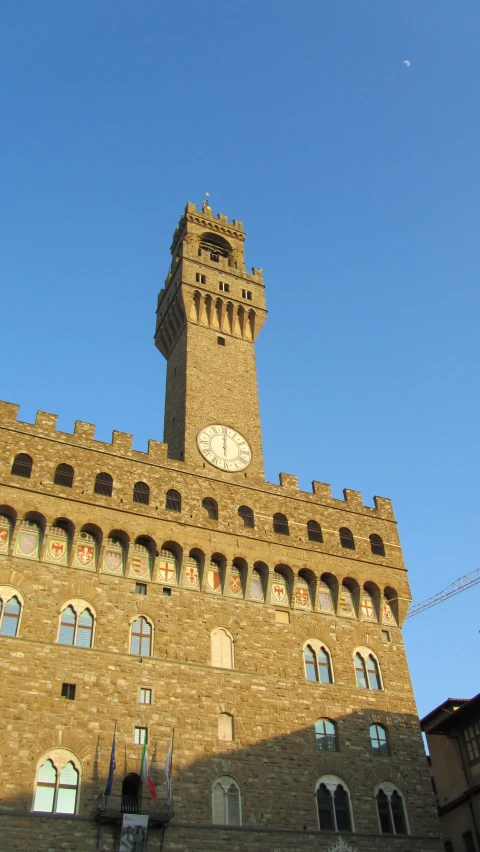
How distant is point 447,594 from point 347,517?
28.9m

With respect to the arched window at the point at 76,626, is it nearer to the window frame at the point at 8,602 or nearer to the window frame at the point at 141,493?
the window frame at the point at 8,602

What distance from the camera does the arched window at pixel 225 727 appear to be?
1035 inches

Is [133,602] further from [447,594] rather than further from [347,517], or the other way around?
[447,594]

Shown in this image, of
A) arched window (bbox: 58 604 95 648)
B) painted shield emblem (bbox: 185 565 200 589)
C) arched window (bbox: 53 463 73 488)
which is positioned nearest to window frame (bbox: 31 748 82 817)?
arched window (bbox: 58 604 95 648)

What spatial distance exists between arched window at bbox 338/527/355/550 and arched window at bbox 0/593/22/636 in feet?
45.0

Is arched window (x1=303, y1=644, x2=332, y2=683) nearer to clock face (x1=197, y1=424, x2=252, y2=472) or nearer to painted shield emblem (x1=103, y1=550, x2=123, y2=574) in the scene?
painted shield emblem (x1=103, y1=550, x2=123, y2=574)

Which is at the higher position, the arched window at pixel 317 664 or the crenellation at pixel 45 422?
the crenellation at pixel 45 422

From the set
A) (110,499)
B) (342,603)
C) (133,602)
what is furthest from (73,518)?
(342,603)

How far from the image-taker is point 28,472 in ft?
92.1

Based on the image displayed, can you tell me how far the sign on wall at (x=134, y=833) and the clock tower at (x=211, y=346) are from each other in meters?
13.1

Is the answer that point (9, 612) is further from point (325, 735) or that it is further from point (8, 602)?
point (325, 735)

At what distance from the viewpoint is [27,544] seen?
27.0m

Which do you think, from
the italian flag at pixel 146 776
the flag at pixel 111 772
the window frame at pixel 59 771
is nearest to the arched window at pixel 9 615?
the window frame at pixel 59 771

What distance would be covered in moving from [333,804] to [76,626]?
10510mm
